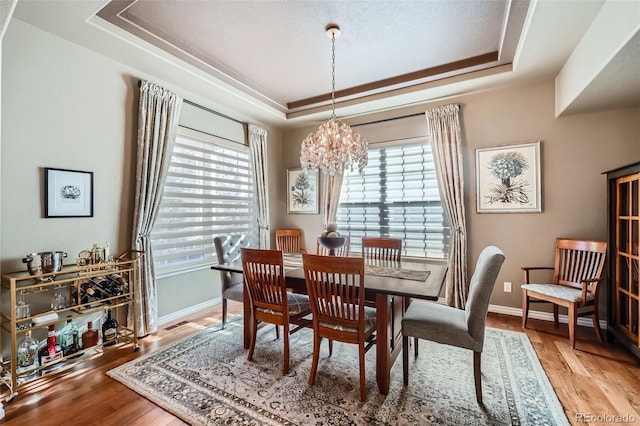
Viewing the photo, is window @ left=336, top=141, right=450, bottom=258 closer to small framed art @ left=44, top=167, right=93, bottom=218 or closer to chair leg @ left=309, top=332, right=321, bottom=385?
chair leg @ left=309, top=332, right=321, bottom=385

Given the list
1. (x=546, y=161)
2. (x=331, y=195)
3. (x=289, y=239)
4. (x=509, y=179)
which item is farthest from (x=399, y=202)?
(x=289, y=239)

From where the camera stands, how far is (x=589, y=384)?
204 centimetres

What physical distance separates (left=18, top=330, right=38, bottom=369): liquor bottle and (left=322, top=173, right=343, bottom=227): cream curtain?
3325 millimetres

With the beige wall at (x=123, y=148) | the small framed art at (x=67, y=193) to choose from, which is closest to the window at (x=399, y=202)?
the beige wall at (x=123, y=148)

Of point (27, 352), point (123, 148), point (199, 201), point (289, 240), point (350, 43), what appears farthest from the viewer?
point (289, 240)

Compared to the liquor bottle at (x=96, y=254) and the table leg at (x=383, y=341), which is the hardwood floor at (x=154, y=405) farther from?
the table leg at (x=383, y=341)

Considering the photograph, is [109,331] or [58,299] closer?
[58,299]

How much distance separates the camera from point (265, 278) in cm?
222

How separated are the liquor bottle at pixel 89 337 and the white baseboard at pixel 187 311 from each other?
2.37 ft

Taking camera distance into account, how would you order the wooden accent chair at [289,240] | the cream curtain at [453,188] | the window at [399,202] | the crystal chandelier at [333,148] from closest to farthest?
the crystal chandelier at [333,148] < the cream curtain at [453,188] < the window at [399,202] < the wooden accent chair at [289,240]

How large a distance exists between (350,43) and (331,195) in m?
2.15

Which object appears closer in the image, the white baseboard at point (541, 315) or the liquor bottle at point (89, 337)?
the liquor bottle at point (89, 337)

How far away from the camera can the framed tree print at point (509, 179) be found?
3.22m

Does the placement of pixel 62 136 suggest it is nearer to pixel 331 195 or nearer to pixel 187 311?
pixel 187 311
